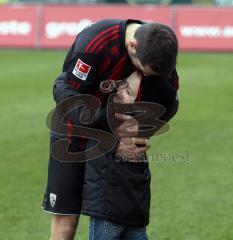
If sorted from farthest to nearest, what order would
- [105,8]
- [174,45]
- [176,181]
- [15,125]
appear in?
[105,8], [15,125], [176,181], [174,45]

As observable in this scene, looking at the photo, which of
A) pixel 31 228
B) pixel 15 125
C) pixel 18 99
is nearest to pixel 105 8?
pixel 18 99

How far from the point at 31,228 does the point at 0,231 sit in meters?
0.26

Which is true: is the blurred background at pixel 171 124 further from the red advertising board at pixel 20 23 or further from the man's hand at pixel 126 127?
the man's hand at pixel 126 127

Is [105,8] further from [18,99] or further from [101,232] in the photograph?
[101,232]

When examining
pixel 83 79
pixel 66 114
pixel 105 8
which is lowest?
pixel 105 8

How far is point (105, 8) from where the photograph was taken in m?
23.5

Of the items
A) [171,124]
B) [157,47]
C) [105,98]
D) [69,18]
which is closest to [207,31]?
[69,18]

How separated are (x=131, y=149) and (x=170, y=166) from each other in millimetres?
4457

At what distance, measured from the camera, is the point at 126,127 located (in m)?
3.81

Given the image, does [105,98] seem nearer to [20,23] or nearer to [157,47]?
[157,47]

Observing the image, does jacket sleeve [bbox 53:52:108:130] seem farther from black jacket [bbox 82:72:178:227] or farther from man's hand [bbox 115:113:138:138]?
black jacket [bbox 82:72:178:227]

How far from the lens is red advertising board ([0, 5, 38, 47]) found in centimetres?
2333

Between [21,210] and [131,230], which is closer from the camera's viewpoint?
[131,230]

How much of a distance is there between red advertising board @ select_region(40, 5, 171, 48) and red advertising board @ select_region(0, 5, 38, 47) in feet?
1.06
